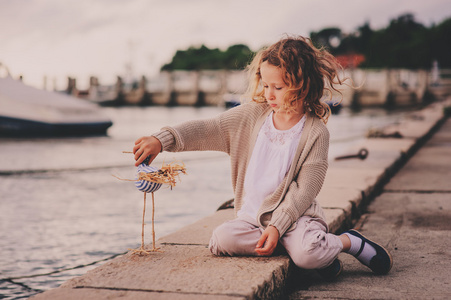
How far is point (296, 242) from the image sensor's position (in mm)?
2531

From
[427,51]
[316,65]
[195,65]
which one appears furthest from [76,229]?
[195,65]

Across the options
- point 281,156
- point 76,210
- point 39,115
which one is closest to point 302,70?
point 281,156

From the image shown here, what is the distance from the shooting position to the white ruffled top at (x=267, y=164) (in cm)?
266

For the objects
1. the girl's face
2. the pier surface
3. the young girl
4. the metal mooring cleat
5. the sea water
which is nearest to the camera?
the pier surface

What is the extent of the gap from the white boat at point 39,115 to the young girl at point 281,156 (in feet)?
36.1

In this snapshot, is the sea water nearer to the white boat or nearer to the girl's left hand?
the girl's left hand

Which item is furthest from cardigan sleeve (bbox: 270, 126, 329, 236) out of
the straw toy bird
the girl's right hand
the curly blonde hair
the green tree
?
the green tree

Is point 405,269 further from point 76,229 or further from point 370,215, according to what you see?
point 76,229

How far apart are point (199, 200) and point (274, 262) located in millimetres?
3124

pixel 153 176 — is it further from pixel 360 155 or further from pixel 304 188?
pixel 360 155

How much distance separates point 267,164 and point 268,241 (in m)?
0.39

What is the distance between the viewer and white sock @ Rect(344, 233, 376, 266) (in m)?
2.73

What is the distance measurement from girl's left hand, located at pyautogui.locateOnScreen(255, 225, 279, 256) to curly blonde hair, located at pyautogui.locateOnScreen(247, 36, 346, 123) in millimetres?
588

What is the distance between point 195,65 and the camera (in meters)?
109
